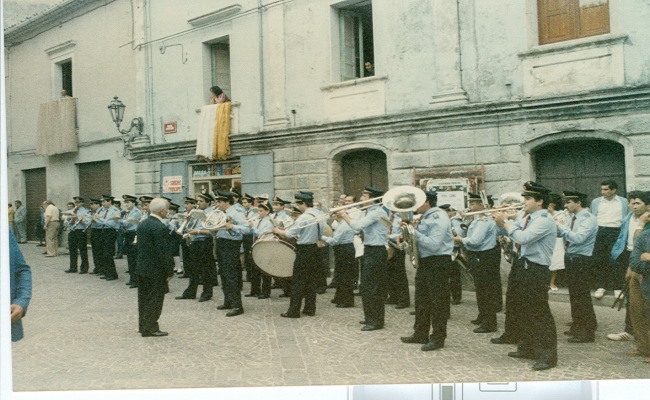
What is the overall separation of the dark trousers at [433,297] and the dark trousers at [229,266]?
73.3 inches

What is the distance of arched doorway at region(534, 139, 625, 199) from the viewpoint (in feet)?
12.1

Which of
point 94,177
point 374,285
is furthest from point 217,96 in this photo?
point 374,285

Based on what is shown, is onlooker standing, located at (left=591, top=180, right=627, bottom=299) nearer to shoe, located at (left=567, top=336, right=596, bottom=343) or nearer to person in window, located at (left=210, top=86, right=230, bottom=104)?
shoe, located at (left=567, top=336, right=596, bottom=343)

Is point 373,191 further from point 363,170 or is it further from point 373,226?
point 373,226

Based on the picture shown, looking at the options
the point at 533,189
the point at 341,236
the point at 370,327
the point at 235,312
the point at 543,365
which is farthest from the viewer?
the point at 341,236

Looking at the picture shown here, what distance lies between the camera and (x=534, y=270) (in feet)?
12.3

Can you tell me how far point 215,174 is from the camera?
5.16 metres

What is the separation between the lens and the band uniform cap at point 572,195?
3.84 meters

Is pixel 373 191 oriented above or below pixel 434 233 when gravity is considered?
above

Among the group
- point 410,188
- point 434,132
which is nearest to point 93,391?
point 410,188

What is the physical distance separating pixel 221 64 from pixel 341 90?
107 cm

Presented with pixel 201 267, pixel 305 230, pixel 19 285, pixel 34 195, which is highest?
pixel 34 195

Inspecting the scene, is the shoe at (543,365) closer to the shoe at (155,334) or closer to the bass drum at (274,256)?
the bass drum at (274,256)

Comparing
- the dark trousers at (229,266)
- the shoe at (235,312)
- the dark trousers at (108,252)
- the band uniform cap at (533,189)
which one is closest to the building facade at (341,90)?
the band uniform cap at (533,189)
